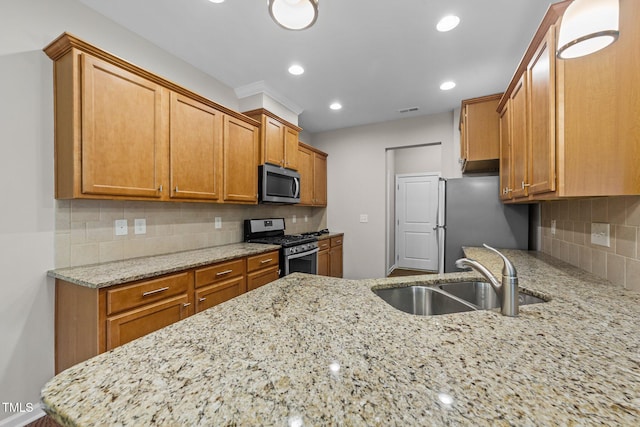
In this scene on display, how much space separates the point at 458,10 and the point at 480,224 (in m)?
1.90

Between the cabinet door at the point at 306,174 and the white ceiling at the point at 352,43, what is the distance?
0.84 m

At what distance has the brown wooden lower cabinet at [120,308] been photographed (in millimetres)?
1441

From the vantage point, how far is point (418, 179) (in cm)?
549

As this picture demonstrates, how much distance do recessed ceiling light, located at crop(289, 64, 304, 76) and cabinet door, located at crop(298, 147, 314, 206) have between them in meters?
1.20

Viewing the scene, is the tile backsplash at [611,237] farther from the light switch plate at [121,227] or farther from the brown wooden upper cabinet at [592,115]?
the light switch plate at [121,227]

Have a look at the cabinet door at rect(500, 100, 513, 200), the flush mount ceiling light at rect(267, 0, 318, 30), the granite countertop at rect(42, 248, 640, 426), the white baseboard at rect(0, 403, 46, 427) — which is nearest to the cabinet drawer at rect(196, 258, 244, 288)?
the white baseboard at rect(0, 403, 46, 427)

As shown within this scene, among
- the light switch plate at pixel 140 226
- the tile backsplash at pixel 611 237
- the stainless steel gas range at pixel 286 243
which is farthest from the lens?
the stainless steel gas range at pixel 286 243

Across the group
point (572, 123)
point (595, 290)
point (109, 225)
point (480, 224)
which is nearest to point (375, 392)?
point (595, 290)

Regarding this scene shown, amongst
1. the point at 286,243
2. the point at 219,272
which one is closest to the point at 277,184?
the point at 286,243

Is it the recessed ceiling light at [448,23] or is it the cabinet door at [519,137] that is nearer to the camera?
the cabinet door at [519,137]

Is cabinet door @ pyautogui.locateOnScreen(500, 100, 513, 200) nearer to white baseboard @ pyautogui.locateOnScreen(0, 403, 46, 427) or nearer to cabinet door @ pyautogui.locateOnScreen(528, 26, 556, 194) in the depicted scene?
cabinet door @ pyautogui.locateOnScreen(528, 26, 556, 194)

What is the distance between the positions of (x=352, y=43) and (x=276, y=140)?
53.2 inches

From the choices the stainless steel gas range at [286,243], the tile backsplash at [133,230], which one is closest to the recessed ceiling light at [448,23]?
the stainless steel gas range at [286,243]

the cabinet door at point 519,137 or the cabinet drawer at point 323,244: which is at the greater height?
the cabinet door at point 519,137
